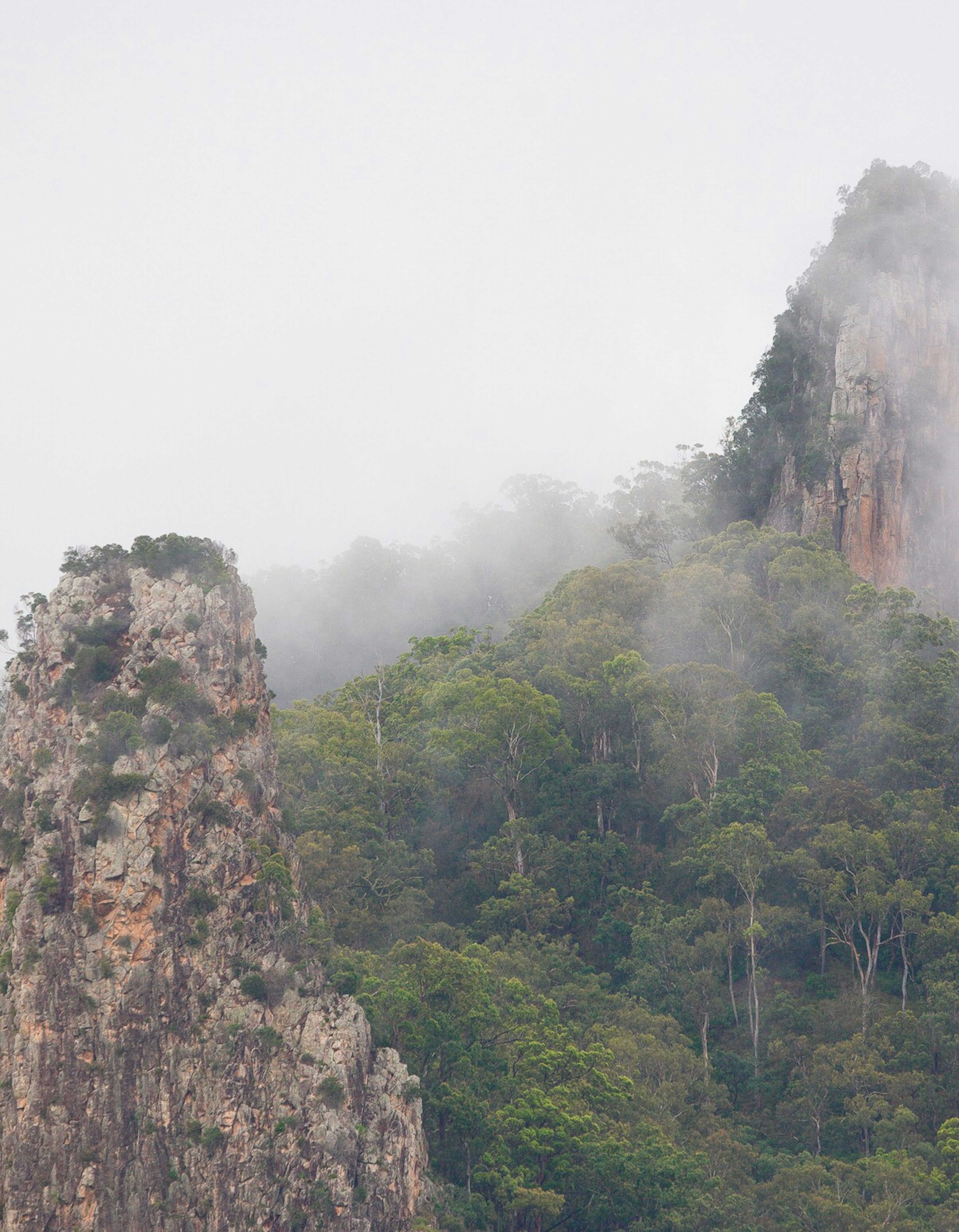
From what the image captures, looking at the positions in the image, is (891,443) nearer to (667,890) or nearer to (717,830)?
(717,830)

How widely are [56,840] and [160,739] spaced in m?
3.48

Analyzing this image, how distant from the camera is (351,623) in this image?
9094 cm

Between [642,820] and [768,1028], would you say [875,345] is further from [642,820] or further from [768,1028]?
[768,1028]

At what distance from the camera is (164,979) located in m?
35.6

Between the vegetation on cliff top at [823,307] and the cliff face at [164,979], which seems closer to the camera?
the cliff face at [164,979]

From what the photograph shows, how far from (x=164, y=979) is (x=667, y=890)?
1912 centimetres

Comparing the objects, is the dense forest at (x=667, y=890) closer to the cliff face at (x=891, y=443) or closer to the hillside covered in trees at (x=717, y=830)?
the hillside covered in trees at (x=717, y=830)

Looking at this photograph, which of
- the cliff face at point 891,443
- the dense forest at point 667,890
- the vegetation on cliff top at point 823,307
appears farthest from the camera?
the vegetation on cliff top at point 823,307

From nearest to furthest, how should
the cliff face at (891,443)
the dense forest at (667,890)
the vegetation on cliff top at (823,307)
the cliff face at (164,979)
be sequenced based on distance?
the cliff face at (164,979), the dense forest at (667,890), the cliff face at (891,443), the vegetation on cliff top at (823,307)

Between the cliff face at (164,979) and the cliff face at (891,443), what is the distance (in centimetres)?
3440

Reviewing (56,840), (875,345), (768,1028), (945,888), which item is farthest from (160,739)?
(875,345)

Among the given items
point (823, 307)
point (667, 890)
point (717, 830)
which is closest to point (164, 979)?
point (667, 890)

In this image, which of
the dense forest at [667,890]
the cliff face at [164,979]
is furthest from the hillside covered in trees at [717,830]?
the cliff face at [164,979]

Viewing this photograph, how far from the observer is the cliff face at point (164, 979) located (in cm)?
3397
